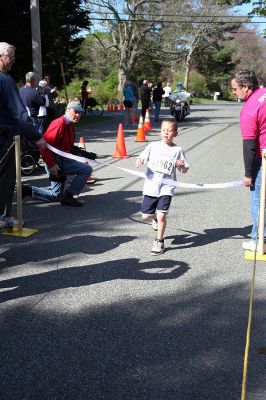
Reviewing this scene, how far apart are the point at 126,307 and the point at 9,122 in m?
2.38

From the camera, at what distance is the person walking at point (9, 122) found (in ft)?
15.5

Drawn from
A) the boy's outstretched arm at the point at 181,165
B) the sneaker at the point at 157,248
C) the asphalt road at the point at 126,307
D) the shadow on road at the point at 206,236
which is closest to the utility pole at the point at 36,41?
the asphalt road at the point at 126,307

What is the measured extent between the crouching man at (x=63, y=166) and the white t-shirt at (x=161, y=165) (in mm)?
1785

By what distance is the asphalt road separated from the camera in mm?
2957

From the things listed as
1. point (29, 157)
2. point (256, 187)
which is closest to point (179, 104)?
point (29, 157)

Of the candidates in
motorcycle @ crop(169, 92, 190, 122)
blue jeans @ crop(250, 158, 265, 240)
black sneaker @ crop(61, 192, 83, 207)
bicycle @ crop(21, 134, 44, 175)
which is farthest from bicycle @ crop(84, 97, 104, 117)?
blue jeans @ crop(250, 158, 265, 240)

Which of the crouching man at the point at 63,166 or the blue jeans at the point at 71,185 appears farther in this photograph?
the blue jeans at the point at 71,185

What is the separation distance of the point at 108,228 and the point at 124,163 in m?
5.21

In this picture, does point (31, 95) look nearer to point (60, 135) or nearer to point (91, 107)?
Result: point (60, 135)

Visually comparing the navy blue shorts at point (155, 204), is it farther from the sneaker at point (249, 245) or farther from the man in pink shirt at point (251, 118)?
the sneaker at point (249, 245)

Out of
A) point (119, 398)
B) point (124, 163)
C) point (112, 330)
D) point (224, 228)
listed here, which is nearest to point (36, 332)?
point (112, 330)

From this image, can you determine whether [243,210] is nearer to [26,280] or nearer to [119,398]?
[26,280]

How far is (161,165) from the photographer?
17.2 ft

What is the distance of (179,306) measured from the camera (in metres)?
3.99
